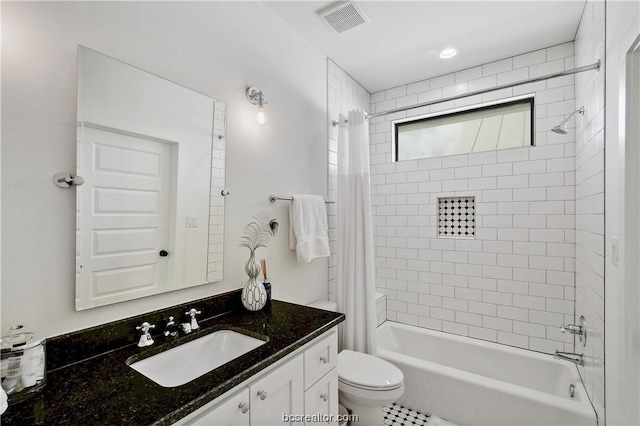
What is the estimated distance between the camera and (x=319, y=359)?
138cm

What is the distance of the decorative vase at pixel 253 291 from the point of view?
160 centimetres

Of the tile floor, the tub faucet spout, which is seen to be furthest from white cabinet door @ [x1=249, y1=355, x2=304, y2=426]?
the tub faucet spout

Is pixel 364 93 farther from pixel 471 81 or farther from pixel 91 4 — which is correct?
pixel 91 4

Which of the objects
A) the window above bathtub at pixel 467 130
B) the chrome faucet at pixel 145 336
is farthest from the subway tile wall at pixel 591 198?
the chrome faucet at pixel 145 336

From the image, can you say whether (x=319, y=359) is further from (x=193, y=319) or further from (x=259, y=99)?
(x=259, y=99)

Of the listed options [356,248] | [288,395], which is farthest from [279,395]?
[356,248]

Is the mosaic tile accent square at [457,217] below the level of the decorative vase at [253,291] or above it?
above

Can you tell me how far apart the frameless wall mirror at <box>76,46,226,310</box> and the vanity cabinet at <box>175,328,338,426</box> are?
606mm

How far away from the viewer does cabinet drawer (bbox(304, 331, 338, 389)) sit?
51.4 inches

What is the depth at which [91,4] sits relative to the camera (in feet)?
3.69

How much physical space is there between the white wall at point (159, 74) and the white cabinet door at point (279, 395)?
2.00 feet

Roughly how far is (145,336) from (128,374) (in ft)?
0.83

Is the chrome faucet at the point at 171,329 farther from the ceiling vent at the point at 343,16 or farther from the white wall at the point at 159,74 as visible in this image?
the ceiling vent at the point at 343,16

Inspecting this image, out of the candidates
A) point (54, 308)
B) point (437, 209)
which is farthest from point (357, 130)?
point (54, 308)
